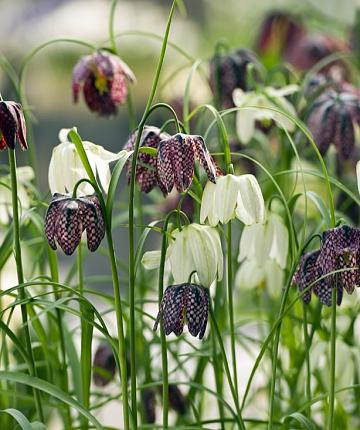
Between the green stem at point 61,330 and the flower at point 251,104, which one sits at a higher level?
the flower at point 251,104

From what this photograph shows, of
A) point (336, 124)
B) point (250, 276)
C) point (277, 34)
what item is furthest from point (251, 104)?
point (277, 34)

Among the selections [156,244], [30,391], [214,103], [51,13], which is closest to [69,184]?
[30,391]

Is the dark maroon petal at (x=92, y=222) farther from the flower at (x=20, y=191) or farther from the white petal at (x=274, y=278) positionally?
the white petal at (x=274, y=278)

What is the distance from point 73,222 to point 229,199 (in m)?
0.16

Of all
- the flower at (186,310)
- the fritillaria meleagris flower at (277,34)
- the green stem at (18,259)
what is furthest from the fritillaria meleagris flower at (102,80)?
the fritillaria meleagris flower at (277,34)

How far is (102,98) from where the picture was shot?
146 cm

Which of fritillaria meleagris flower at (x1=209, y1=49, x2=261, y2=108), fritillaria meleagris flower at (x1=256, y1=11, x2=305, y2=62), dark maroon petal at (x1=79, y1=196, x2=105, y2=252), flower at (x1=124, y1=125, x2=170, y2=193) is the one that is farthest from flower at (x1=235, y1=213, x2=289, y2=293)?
fritillaria meleagris flower at (x1=256, y1=11, x2=305, y2=62)

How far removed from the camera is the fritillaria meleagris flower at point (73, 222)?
0.98m

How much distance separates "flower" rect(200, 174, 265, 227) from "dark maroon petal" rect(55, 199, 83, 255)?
13cm

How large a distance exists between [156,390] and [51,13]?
22.8ft

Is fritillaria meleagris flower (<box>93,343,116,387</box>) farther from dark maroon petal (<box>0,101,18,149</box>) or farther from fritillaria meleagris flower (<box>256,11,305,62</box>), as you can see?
fritillaria meleagris flower (<box>256,11,305,62</box>)

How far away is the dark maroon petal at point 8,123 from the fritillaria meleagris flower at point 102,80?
43 cm

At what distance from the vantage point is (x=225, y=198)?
3.34 ft

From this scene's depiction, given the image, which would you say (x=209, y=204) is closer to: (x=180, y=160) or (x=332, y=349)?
(x=180, y=160)
